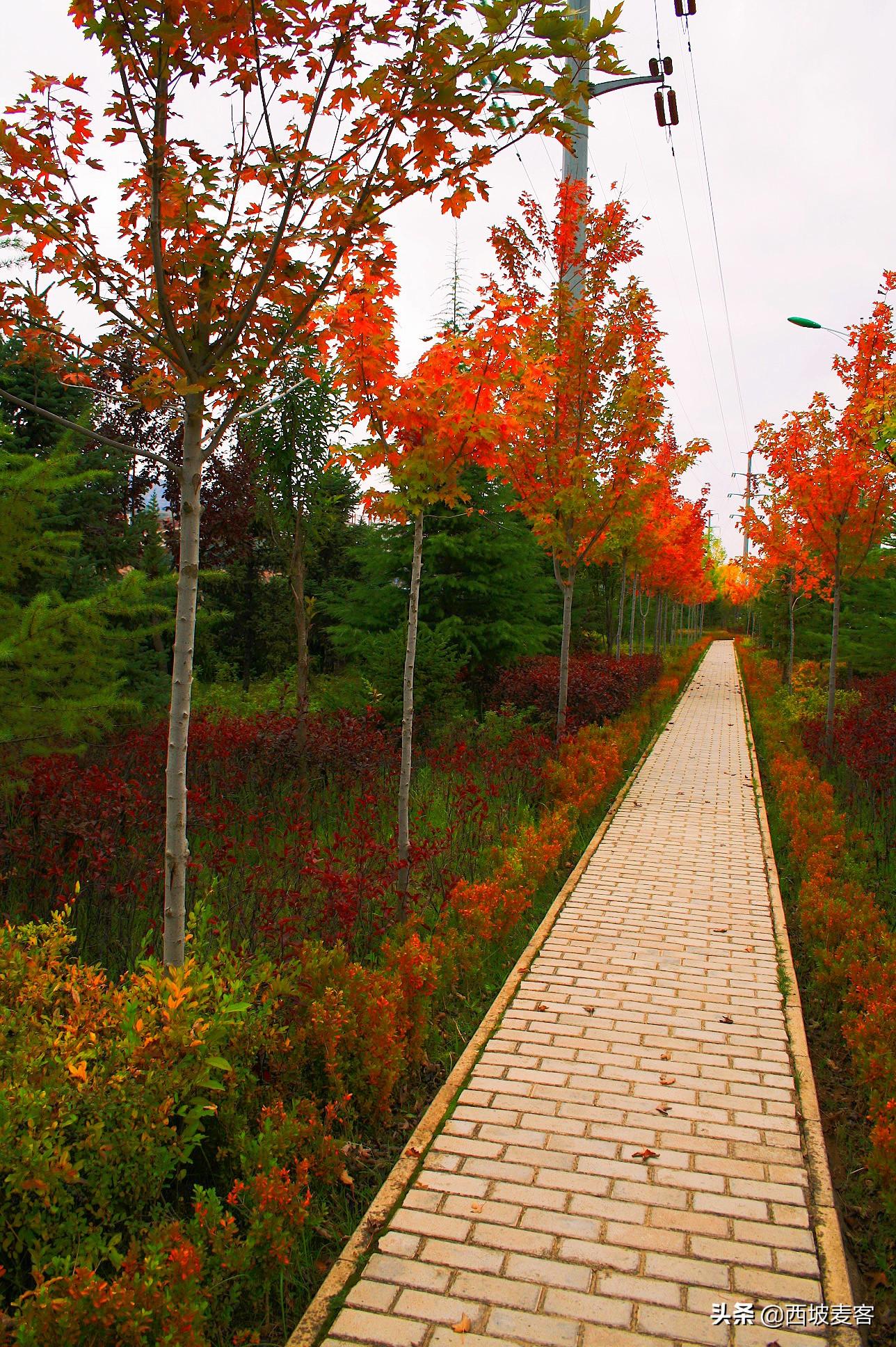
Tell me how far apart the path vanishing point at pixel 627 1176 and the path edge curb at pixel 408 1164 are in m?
0.03

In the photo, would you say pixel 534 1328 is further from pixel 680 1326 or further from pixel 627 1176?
pixel 627 1176

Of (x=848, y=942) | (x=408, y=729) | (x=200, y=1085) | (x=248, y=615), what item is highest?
(x=248, y=615)

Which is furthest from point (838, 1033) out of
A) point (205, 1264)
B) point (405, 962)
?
point (205, 1264)

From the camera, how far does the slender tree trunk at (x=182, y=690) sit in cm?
313

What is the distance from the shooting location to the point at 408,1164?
3307 mm

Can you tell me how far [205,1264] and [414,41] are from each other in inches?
158

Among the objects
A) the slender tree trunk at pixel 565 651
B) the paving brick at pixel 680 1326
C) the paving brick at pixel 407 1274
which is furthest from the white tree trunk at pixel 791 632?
the paving brick at pixel 407 1274

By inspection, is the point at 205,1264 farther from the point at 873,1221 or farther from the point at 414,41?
the point at 414,41

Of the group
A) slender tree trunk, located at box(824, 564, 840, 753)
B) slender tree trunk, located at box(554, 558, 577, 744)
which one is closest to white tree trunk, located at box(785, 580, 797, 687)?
slender tree trunk, located at box(824, 564, 840, 753)

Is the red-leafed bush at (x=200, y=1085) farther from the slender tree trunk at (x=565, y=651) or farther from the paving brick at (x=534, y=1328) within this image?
the slender tree trunk at (x=565, y=651)

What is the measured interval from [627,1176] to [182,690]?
94.7 inches

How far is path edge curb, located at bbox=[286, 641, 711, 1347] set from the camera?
2570 mm

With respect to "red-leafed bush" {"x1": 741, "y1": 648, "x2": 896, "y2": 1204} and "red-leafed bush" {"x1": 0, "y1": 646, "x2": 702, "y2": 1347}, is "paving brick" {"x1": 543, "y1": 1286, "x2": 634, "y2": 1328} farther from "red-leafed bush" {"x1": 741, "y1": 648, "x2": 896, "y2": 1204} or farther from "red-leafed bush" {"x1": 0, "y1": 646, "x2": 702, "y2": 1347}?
"red-leafed bush" {"x1": 741, "y1": 648, "x2": 896, "y2": 1204}

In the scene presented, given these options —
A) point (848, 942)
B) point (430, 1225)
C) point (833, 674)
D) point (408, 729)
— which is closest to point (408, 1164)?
point (430, 1225)
